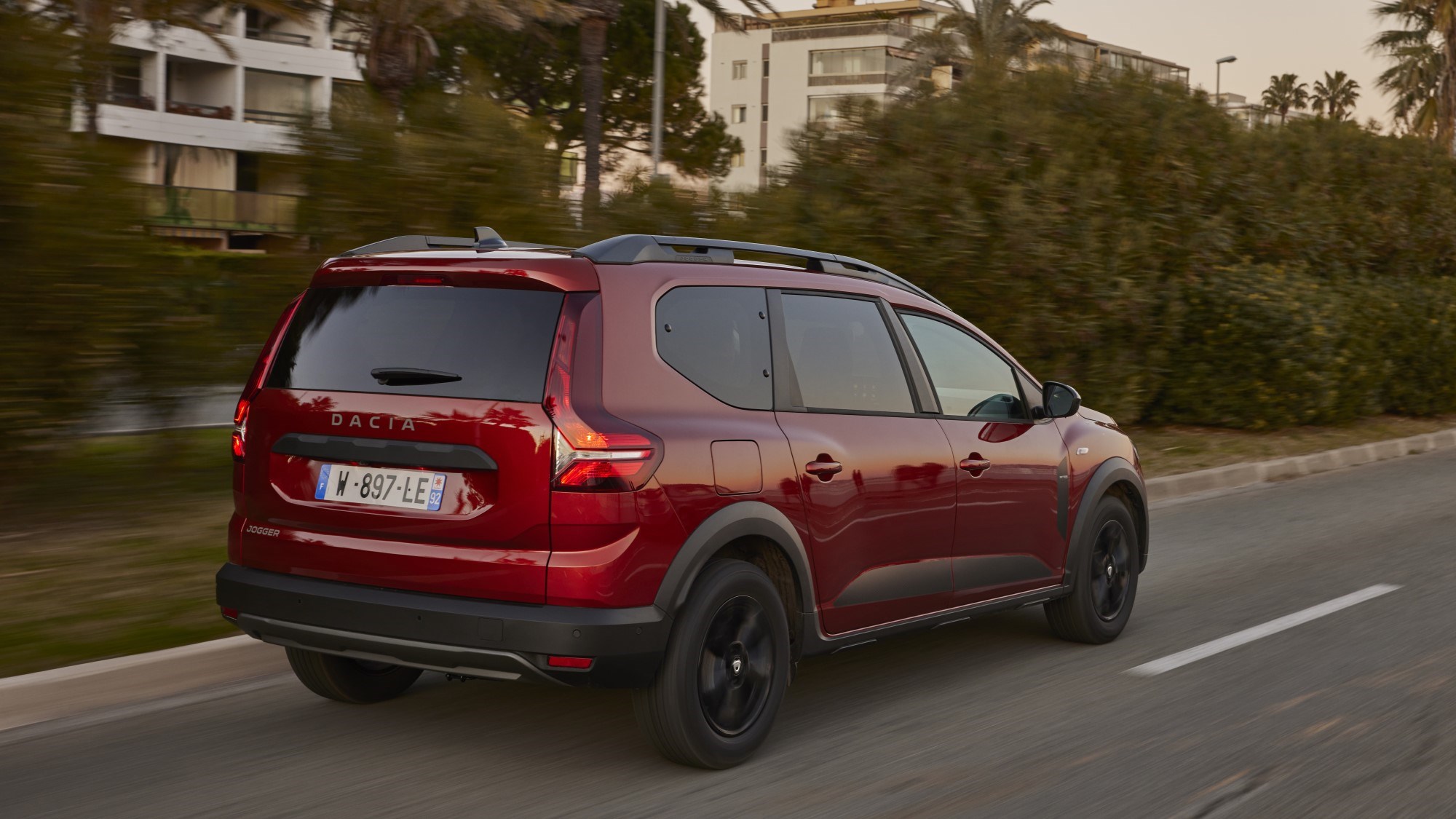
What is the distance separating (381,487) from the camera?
443cm

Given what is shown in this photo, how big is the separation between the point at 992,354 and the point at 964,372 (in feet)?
1.09

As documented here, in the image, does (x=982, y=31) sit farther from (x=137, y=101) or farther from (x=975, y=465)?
(x=975, y=465)

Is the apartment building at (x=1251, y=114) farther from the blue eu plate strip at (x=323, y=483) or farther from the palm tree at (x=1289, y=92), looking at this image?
the palm tree at (x=1289, y=92)

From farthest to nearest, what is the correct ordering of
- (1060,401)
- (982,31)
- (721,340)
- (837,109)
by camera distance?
(982,31) → (837,109) → (1060,401) → (721,340)

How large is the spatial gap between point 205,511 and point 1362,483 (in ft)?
34.1

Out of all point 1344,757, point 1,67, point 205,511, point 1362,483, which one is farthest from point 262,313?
point 1362,483

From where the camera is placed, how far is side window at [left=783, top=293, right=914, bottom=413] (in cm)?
514

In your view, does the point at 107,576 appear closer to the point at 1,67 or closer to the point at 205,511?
the point at 205,511

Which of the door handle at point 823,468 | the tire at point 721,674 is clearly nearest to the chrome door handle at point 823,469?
the door handle at point 823,468

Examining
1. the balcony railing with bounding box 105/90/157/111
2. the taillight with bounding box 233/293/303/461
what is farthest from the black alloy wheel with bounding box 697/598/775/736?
the balcony railing with bounding box 105/90/157/111

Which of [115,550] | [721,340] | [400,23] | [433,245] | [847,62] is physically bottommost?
[115,550]

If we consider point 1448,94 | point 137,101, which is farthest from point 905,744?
point 137,101

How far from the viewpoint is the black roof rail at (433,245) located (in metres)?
4.84

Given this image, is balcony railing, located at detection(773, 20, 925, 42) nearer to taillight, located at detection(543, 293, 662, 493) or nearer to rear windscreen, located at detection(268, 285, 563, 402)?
rear windscreen, located at detection(268, 285, 563, 402)
